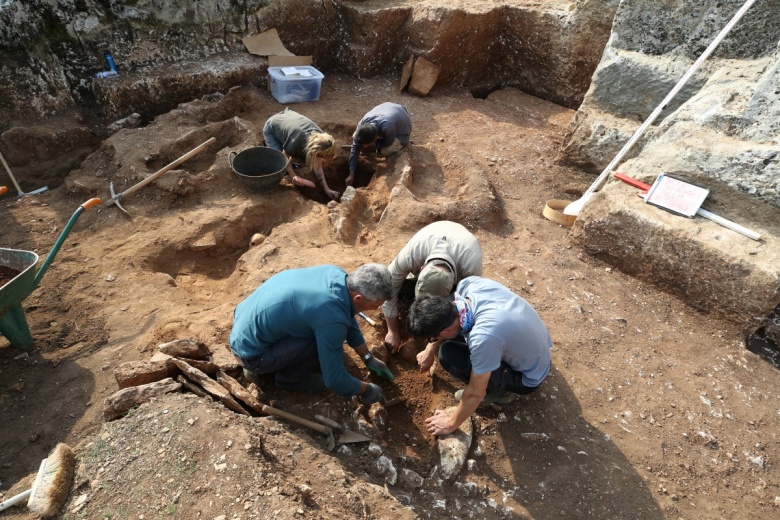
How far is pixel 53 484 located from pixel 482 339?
2498 mm

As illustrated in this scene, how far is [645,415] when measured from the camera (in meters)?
3.62

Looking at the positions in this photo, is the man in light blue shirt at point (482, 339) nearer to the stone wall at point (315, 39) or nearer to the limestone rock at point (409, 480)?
the limestone rock at point (409, 480)

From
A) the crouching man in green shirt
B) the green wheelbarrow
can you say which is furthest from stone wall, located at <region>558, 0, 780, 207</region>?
the green wheelbarrow

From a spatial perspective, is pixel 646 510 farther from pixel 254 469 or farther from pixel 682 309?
pixel 254 469

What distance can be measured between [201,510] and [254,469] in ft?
1.01

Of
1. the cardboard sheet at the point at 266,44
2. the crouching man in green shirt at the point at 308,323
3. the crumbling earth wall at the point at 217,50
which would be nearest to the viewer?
the crouching man in green shirt at the point at 308,323

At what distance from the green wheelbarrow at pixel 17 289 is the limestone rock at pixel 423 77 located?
18.8 ft

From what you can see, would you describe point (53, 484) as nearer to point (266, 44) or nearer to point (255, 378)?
point (255, 378)

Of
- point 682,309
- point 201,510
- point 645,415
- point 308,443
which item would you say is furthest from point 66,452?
point 682,309

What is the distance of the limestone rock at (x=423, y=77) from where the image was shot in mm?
7902

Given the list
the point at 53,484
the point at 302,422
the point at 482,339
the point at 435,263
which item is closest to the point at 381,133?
the point at 435,263

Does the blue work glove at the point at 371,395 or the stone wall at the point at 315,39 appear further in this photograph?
the stone wall at the point at 315,39

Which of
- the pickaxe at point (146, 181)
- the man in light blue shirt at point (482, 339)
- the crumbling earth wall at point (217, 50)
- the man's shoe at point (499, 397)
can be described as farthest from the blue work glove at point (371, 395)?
the crumbling earth wall at point (217, 50)

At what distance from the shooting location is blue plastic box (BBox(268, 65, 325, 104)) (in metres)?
7.11
